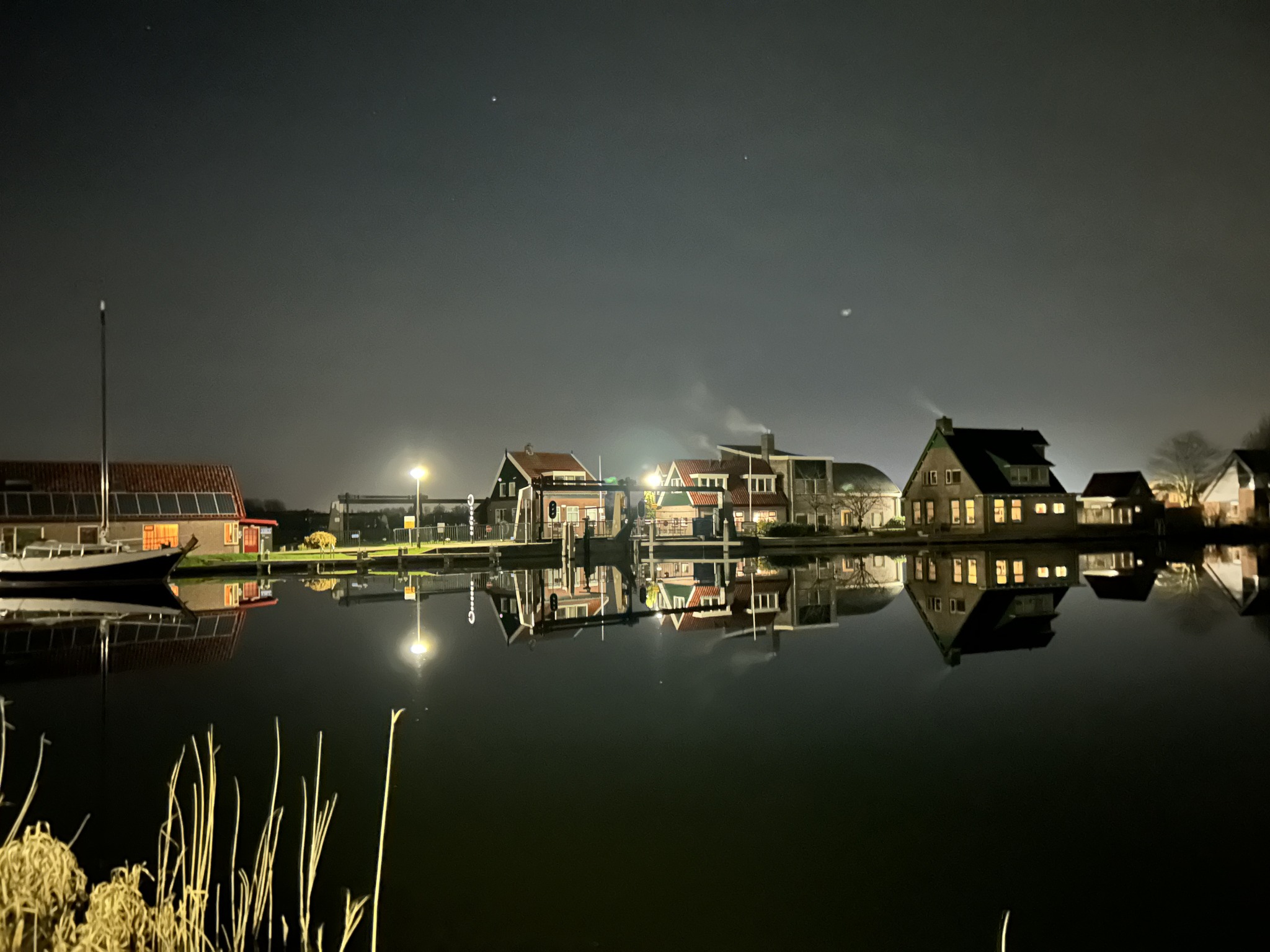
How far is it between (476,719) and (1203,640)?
13843mm

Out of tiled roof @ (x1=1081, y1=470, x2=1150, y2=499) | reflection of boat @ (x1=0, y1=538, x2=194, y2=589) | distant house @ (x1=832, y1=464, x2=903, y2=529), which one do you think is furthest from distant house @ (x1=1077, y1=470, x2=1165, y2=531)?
reflection of boat @ (x1=0, y1=538, x2=194, y2=589)

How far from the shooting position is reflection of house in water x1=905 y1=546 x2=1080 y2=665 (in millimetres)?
15336

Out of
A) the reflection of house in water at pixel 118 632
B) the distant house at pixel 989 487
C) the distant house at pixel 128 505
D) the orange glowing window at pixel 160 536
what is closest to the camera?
Result: the reflection of house in water at pixel 118 632

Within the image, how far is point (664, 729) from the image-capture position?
358 inches

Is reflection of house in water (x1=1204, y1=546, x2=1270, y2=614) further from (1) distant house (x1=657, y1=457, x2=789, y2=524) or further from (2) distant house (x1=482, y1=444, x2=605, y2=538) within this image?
(2) distant house (x1=482, y1=444, x2=605, y2=538)

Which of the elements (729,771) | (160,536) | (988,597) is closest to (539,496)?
(160,536)

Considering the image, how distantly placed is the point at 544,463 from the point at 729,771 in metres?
53.1

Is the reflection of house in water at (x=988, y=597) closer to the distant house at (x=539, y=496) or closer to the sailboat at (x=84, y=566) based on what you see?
the distant house at (x=539, y=496)

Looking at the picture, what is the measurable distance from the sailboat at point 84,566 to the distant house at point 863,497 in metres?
45.7

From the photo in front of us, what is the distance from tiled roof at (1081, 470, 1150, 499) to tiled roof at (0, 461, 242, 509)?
206 feet

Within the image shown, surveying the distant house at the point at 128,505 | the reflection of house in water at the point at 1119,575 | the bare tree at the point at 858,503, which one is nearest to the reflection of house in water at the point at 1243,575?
the reflection of house in water at the point at 1119,575

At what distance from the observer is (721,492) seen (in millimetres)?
58719

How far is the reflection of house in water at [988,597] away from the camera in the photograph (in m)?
15.3

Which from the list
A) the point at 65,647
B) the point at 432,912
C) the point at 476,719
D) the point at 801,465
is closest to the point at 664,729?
the point at 476,719
